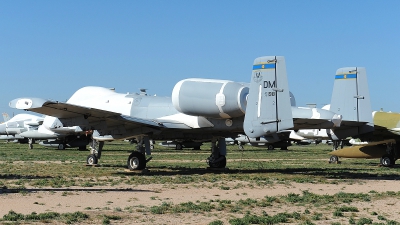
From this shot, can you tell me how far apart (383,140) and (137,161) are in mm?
15614

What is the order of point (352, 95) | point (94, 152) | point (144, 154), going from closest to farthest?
point (144, 154)
point (352, 95)
point (94, 152)

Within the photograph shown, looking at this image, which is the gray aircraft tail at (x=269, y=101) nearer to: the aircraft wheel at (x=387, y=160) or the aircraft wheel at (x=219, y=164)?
the aircraft wheel at (x=219, y=164)

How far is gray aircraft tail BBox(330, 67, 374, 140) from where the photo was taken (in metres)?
26.5

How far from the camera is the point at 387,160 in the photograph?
33.1 meters

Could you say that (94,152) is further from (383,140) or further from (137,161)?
(383,140)

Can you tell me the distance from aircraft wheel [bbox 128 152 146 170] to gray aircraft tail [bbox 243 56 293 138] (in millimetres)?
5790

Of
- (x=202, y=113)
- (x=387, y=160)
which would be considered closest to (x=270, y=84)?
(x=202, y=113)

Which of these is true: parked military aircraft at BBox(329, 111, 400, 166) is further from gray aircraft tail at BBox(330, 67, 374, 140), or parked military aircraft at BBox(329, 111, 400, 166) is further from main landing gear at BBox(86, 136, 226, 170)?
main landing gear at BBox(86, 136, 226, 170)

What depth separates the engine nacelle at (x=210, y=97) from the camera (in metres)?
21.5

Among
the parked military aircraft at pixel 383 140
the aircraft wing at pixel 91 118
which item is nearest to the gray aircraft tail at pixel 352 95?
the parked military aircraft at pixel 383 140

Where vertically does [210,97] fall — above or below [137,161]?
above

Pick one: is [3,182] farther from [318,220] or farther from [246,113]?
[318,220]

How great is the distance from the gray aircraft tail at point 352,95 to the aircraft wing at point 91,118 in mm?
8573

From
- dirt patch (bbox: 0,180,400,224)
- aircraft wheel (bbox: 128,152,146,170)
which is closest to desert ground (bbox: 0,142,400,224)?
dirt patch (bbox: 0,180,400,224)
